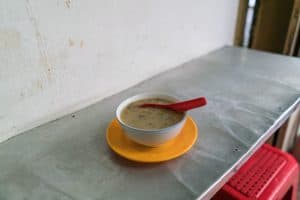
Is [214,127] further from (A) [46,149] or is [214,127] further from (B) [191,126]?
(A) [46,149]

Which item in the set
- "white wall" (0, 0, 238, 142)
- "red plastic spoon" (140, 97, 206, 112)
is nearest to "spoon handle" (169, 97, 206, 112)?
"red plastic spoon" (140, 97, 206, 112)

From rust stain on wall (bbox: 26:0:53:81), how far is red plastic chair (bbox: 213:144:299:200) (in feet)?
1.86

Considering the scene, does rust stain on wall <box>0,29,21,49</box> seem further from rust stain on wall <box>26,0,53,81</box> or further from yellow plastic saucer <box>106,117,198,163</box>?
yellow plastic saucer <box>106,117,198,163</box>

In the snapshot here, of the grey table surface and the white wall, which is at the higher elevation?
the white wall

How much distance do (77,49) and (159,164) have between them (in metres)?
0.34

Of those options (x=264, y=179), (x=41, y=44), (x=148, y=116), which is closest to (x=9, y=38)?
(x=41, y=44)

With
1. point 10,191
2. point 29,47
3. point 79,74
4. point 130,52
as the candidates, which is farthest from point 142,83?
point 10,191

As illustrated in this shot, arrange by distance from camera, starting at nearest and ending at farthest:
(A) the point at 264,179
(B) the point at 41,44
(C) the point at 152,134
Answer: (C) the point at 152,134 → (B) the point at 41,44 → (A) the point at 264,179

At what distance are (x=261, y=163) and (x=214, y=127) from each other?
A: 36cm

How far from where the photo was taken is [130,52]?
769mm

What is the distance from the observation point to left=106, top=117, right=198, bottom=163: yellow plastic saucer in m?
0.49

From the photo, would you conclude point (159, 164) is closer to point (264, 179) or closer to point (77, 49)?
point (77, 49)

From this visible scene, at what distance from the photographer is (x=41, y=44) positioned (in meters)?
0.58

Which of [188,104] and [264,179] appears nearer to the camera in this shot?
[188,104]
